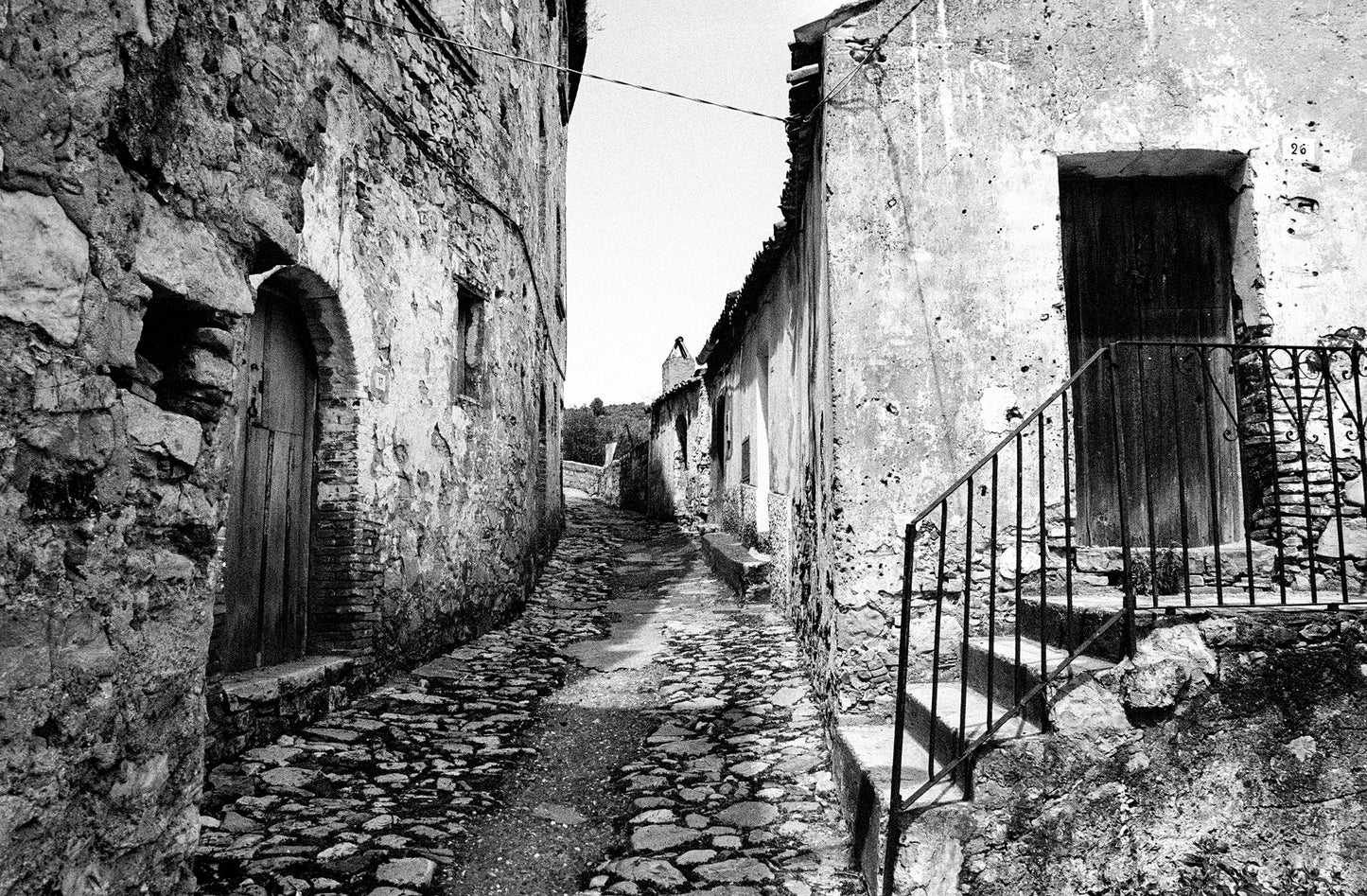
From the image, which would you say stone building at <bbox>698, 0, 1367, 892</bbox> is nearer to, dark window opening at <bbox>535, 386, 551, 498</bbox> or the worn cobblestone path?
the worn cobblestone path

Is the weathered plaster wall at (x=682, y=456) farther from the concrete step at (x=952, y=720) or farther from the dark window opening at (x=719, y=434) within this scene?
the concrete step at (x=952, y=720)

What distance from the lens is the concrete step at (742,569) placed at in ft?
27.8

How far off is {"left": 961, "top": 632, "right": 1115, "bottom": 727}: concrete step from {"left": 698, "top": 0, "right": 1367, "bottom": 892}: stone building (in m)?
0.25

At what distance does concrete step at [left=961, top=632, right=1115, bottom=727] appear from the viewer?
3.33 m

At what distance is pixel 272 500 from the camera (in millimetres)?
4973

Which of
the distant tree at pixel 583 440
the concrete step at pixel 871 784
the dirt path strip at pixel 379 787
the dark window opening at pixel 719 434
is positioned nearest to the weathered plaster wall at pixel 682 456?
the dark window opening at pixel 719 434

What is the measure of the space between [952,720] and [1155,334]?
2.59 m

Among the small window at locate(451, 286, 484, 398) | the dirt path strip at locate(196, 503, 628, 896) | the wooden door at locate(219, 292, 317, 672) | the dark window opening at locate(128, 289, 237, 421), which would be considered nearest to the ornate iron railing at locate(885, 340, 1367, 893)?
the dirt path strip at locate(196, 503, 628, 896)

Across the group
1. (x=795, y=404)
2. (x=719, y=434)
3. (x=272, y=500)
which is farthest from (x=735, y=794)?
(x=719, y=434)

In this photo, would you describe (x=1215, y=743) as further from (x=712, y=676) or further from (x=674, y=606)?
(x=674, y=606)

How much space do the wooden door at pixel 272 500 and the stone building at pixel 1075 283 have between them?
10.2 ft

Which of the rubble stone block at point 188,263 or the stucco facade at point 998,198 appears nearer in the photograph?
the rubble stone block at point 188,263

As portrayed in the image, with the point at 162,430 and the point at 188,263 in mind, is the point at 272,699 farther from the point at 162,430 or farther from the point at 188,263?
the point at 188,263

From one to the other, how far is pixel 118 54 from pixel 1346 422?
535 cm
